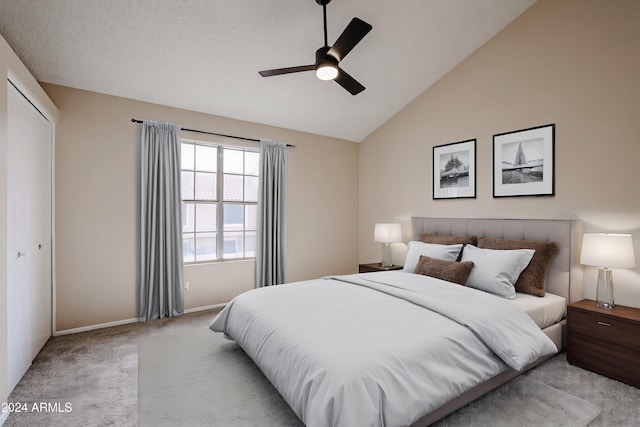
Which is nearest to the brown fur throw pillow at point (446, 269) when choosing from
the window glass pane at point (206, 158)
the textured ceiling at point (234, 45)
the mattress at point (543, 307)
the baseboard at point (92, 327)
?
the mattress at point (543, 307)

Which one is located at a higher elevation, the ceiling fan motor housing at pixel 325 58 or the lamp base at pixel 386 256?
the ceiling fan motor housing at pixel 325 58

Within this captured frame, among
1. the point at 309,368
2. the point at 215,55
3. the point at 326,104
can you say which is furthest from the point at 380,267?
the point at 215,55

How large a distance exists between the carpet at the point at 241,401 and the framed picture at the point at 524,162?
183 centimetres

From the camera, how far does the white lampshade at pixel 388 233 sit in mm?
4393

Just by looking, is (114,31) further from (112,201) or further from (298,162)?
(298,162)

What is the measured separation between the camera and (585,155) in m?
2.87

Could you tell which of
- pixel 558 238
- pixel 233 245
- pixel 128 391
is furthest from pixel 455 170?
pixel 128 391

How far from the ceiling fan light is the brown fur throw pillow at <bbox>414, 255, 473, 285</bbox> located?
6.64 ft

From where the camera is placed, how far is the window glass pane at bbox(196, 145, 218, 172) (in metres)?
4.14

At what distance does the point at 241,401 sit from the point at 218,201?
8.85 ft

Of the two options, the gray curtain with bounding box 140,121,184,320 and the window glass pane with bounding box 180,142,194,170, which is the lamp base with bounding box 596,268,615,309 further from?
the window glass pane with bounding box 180,142,194,170

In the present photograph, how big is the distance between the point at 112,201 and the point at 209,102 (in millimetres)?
1577

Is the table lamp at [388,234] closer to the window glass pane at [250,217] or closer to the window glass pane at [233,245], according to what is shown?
the window glass pane at [250,217]

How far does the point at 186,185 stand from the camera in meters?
4.04
